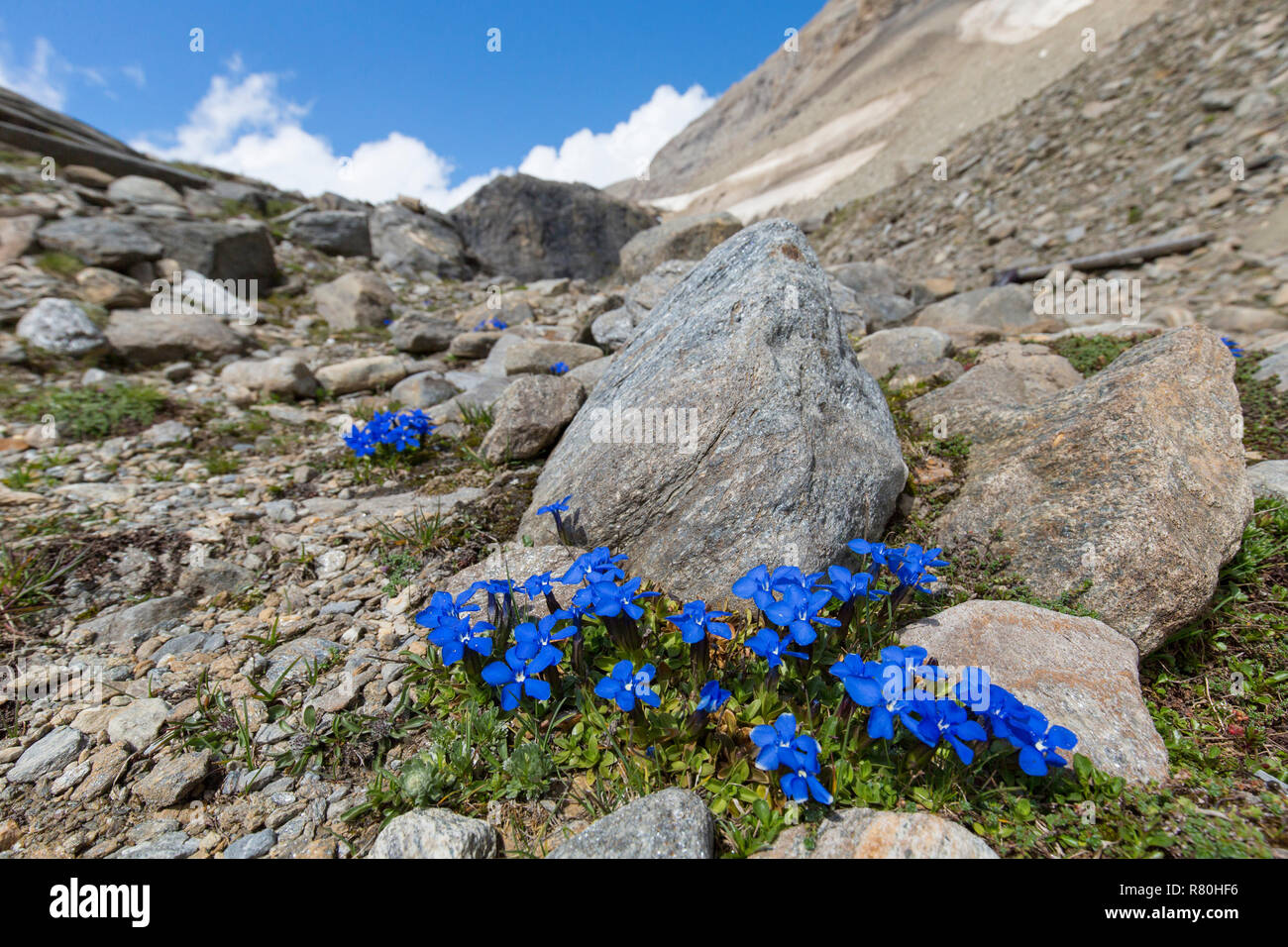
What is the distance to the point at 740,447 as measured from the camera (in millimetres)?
3475

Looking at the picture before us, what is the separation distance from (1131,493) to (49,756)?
5.65 metres

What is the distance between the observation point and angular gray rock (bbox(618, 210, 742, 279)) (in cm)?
1088

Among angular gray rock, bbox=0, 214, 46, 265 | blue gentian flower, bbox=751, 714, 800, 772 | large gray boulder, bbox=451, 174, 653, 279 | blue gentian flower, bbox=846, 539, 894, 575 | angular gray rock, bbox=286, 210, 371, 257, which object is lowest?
blue gentian flower, bbox=751, 714, 800, 772

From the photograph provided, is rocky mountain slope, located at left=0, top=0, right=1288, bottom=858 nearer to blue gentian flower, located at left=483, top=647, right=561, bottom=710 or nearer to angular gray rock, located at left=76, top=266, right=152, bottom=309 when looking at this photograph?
blue gentian flower, located at left=483, top=647, right=561, bottom=710

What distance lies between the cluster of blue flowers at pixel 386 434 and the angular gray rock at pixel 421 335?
3.95 meters

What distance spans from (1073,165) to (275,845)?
19207mm

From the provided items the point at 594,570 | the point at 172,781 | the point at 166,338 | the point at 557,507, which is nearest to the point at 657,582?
the point at 594,570

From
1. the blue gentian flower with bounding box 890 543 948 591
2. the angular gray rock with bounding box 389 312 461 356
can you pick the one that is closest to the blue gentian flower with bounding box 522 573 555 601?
the blue gentian flower with bounding box 890 543 948 591

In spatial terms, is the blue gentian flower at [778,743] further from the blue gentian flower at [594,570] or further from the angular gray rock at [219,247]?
the angular gray rock at [219,247]

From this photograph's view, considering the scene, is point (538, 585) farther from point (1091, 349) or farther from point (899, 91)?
point (899, 91)

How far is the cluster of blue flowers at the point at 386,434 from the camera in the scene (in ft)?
18.2

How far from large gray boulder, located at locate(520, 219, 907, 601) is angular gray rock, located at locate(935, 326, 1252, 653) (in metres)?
0.75

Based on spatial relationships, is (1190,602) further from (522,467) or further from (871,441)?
(522,467)
